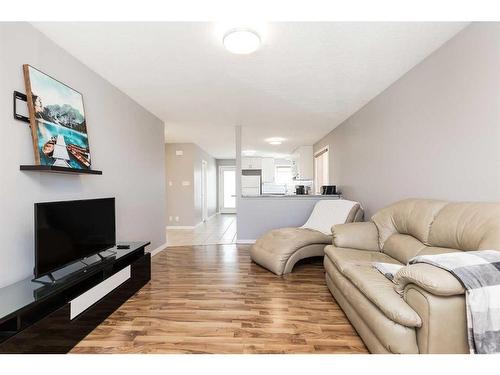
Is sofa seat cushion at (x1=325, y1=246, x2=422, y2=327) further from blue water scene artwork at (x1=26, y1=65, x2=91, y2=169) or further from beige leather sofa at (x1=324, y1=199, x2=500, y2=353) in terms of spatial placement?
blue water scene artwork at (x1=26, y1=65, x2=91, y2=169)

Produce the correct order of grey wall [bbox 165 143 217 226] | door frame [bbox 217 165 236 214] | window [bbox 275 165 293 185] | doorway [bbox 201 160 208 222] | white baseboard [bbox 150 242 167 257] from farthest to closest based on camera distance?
door frame [bbox 217 165 236 214], window [bbox 275 165 293 185], doorway [bbox 201 160 208 222], grey wall [bbox 165 143 217 226], white baseboard [bbox 150 242 167 257]

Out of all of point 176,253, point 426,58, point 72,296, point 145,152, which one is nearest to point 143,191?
point 145,152

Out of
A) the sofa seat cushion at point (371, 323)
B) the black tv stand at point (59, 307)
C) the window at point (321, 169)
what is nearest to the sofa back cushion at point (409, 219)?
the sofa seat cushion at point (371, 323)

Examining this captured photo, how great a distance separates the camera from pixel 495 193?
1667mm

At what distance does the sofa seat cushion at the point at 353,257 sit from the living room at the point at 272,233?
Answer: 29 mm

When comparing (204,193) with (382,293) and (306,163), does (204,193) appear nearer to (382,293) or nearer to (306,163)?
(306,163)

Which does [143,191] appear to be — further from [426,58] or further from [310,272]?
[426,58]

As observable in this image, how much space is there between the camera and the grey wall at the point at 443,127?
5.59 ft

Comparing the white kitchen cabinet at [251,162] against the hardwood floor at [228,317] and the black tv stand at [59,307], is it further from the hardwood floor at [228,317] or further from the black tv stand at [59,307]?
the black tv stand at [59,307]

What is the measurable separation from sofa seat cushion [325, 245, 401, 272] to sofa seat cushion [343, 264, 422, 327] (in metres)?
0.11

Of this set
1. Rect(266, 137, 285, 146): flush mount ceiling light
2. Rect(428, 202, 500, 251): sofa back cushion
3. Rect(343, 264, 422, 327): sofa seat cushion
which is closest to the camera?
Rect(343, 264, 422, 327): sofa seat cushion

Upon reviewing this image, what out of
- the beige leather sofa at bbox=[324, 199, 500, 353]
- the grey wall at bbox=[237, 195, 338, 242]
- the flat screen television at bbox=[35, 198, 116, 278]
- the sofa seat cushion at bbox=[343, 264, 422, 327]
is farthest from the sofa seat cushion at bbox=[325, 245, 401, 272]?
the grey wall at bbox=[237, 195, 338, 242]

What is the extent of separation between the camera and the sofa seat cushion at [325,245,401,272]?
2.11 meters

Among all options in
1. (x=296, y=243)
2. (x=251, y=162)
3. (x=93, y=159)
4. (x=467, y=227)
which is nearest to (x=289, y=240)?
(x=296, y=243)
